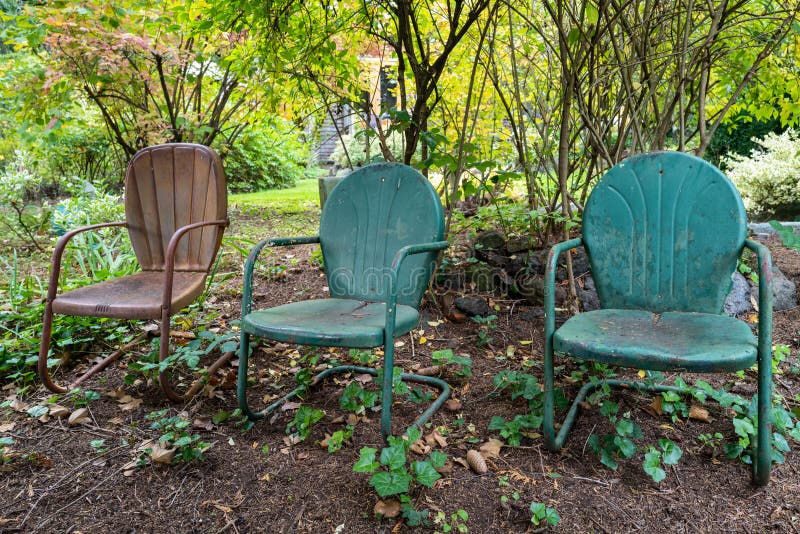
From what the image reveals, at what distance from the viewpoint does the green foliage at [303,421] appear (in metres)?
1.92

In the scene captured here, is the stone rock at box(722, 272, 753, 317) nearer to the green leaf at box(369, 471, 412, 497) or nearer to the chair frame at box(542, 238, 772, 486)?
the chair frame at box(542, 238, 772, 486)

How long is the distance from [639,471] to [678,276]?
73 centimetres

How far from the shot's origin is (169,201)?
268 centimetres

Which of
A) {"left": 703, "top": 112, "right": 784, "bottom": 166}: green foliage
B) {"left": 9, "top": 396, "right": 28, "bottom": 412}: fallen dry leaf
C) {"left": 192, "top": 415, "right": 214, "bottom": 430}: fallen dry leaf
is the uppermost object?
{"left": 703, "top": 112, "right": 784, "bottom": 166}: green foliage

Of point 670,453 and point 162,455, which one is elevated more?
point 670,453

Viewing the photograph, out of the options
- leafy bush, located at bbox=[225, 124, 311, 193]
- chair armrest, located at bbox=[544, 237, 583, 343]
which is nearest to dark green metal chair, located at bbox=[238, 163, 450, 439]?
chair armrest, located at bbox=[544, 237, 583, 343]

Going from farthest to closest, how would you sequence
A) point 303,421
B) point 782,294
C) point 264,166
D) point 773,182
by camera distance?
point 264,166 < point 773,182 < point 782,294 < point 303,421

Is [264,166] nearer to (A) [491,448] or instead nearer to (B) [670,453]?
(A) [491,448]

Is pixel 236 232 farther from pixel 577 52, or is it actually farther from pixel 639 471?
pixel 639 471

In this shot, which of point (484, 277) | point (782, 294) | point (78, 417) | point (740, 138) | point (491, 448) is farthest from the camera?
point (740, 138)

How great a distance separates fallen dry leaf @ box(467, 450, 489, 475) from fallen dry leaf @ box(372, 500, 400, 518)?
12.3 inches

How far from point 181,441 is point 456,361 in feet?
3.48

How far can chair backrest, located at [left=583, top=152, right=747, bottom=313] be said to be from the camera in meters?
1.91

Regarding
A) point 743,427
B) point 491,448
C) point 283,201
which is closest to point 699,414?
point 743,427
